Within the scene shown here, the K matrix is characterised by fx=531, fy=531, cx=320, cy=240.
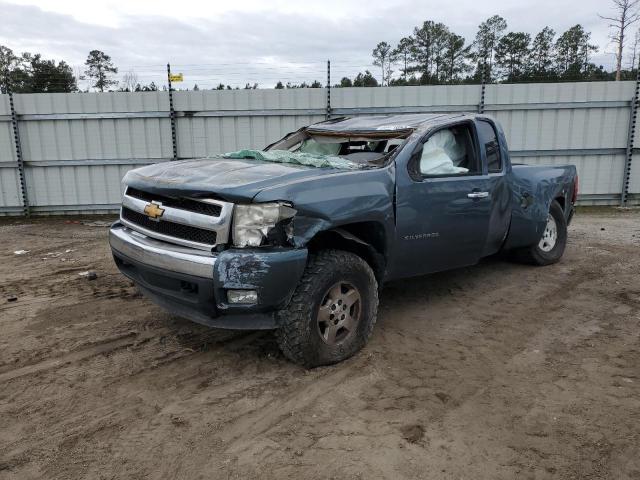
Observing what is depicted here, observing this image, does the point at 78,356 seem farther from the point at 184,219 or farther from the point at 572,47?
the point at 572,47

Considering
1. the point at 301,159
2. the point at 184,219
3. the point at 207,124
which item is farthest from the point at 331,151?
the point at 207,124

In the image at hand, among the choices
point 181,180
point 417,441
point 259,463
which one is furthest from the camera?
point 181,180

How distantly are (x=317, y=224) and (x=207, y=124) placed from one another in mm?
7923

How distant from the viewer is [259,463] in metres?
2.65

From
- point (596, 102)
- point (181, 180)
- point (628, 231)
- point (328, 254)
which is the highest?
point (596, 102)

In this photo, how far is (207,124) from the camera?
1070cm

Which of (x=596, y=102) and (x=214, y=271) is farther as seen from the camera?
(x=596, y=102)

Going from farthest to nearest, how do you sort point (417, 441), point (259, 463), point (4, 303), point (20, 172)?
point (20, 172) < point (4, 303) < point (417, 441) < point (259, 463)

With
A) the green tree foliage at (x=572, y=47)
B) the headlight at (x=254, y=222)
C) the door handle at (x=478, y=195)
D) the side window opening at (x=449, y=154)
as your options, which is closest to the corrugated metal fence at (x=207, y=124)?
the side window opening at (x=449, y=154)

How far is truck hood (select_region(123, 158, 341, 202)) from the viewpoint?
3279 millimetres

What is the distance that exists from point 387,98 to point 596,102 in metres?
4.34

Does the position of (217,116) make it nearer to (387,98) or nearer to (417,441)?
(387,98)

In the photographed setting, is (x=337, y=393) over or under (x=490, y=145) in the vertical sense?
under

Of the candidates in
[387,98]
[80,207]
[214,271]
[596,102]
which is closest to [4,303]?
[214,271]
